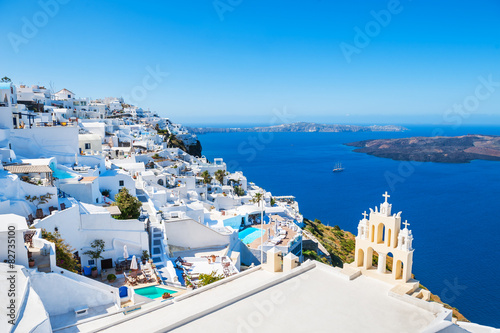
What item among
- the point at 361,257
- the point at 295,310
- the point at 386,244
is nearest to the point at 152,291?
the point at 295,310

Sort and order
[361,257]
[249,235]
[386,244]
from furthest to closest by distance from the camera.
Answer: [249,235] → [361,257] → [386,244]

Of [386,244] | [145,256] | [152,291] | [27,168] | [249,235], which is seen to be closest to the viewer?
[386,244]

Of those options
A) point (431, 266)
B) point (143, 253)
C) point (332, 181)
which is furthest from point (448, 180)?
point (143, 253)

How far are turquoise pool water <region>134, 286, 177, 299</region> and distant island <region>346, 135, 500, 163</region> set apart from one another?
441 feet

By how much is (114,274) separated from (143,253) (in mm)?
1893

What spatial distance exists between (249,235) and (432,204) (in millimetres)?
57770

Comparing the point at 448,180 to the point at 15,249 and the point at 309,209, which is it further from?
the point at 15,249

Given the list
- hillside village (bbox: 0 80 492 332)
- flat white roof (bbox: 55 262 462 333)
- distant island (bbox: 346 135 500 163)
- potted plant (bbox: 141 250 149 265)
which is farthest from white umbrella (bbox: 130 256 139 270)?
distant island (bbox: 346 135 500 163)

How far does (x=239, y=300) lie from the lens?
8047 mm

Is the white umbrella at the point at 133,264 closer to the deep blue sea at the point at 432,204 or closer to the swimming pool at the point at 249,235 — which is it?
the swimming pool at the point at 249,235

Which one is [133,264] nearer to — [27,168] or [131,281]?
[131,281]

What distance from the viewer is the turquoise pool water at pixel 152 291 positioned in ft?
42.1

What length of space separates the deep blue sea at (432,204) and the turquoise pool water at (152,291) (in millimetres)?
31786

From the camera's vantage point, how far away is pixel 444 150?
13725 centimetres
